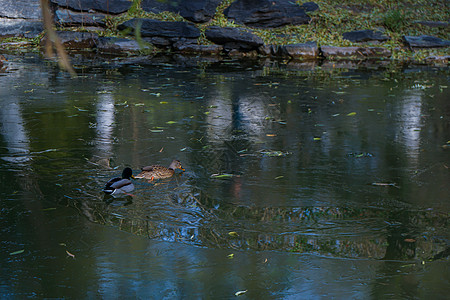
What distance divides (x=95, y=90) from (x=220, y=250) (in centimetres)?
763

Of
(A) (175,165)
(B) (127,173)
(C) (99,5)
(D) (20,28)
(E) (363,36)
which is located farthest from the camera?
(D) (20,28)

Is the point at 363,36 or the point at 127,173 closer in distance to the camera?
the point at 127,173

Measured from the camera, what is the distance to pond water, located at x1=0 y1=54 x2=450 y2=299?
4.11m

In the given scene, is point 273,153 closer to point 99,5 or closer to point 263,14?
point 263,14

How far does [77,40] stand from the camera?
19.0 meters

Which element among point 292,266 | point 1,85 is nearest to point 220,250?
point 292,266

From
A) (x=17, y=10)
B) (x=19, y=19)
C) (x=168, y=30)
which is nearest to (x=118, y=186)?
(x=168, y=30)

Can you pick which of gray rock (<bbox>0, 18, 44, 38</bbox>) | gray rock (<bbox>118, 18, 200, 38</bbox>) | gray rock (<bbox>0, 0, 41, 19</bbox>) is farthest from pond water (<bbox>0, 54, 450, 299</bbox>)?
gray rock (<bbox>0, 0, 41, 19</bbox>)

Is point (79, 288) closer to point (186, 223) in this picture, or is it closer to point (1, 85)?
point (186, 223)

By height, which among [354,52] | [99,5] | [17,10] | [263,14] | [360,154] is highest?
[99,5]

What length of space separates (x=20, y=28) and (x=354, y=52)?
11.3 metres

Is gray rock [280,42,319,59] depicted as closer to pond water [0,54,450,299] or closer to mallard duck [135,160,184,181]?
pond water [0,54,450,299]

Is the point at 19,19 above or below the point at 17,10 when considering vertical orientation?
below

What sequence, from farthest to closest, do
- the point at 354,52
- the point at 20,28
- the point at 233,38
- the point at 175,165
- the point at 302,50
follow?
the point at 20,28 < the point at 233,38 < the point at 354,52 < the point at 302,50 < the point at 175,165
